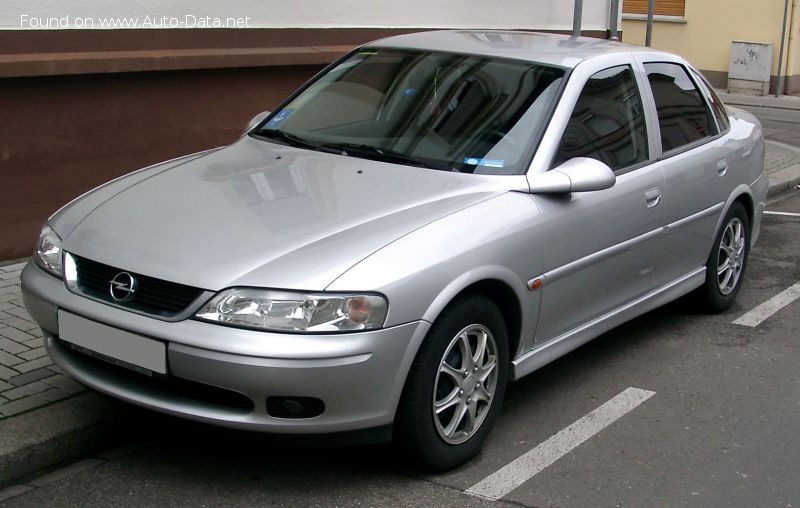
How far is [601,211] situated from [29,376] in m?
2.70

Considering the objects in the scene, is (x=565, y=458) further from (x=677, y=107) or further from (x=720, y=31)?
(x=720, y=31)

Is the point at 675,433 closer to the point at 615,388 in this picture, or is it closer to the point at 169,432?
the point at 615,388

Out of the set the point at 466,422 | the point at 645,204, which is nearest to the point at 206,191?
the point at 466,422

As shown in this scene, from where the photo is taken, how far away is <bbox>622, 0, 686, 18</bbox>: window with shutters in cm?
2144

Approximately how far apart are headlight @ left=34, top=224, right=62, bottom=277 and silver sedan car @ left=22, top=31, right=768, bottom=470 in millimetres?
15

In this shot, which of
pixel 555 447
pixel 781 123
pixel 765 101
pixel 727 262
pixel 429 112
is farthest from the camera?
pixel 765 101

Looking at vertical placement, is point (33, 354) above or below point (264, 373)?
below

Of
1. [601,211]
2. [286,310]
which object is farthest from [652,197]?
[286,310]

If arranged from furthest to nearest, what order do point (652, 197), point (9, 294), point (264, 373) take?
point (9, 294) < point (652, 197) < point (264, 373)

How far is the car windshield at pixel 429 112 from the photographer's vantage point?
477cm

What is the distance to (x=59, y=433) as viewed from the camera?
4.26 m

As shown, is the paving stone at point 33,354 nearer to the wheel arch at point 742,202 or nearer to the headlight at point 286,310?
the headlight at point 286,310

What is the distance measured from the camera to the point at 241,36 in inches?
327

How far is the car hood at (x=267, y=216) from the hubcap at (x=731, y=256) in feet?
7.42
